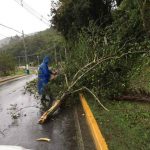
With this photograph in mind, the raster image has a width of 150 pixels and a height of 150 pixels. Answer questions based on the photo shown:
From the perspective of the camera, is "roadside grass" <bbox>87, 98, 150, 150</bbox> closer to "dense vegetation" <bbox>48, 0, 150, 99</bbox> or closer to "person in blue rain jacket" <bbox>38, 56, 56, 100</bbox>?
"dense vegetation" <bbox>48, 0, 150, 99</bbox>

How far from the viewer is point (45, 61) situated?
14531 mm

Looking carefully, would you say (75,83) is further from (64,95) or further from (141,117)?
(141,117)

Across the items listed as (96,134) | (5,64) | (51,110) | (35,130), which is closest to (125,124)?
(96,134)

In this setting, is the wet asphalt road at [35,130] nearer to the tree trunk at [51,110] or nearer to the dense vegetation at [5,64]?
the tree trunk at [51,110]

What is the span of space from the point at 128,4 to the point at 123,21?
1065 mm

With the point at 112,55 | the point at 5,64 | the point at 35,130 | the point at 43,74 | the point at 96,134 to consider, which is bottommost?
the point at 35,130

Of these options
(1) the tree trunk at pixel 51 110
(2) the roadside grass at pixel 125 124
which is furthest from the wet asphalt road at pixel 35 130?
(2) the roadside grass at pixel 125 124

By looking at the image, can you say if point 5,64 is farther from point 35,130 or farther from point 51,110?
point 35,130

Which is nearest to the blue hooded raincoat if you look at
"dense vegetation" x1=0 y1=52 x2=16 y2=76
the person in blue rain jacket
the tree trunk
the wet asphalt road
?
the person in blue rain jacket

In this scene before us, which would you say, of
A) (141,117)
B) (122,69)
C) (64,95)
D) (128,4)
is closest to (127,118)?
(141,117)

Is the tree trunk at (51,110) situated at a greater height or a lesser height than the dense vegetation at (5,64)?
lesser

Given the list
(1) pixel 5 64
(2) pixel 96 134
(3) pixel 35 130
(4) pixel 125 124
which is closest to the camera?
(2) pixel 96 134

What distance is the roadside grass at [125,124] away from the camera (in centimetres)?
676

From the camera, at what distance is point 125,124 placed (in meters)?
8.25
